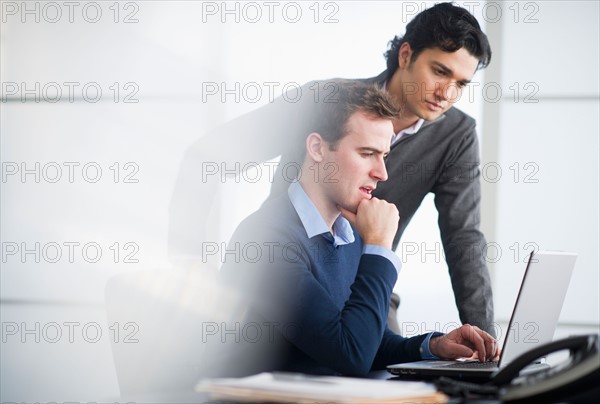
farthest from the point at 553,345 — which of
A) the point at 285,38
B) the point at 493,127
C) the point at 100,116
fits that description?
the point at 100,116

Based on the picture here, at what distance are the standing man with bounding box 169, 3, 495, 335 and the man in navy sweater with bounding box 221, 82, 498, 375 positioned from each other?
581 millimetres

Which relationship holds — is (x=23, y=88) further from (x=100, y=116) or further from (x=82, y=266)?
(x=82, y=266)

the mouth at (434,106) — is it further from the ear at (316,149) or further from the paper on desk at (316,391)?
the paper on desk at (316,391)

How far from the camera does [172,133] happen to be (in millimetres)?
3365

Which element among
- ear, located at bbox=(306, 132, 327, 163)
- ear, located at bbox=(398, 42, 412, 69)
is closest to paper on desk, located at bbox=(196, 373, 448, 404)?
ear, located at bbox=(306, 132, 327, 163)

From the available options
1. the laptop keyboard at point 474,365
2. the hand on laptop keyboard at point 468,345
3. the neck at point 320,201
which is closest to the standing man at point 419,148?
the neck at point 320,201

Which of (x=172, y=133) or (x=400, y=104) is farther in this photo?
(x=172, y=133)

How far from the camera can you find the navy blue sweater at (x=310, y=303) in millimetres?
1742

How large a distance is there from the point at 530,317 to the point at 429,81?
59.1 inches

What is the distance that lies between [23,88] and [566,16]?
2413mm

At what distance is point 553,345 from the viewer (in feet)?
3.35

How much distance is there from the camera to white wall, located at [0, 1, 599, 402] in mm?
3260

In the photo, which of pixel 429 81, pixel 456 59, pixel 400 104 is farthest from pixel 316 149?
pixel 456 59

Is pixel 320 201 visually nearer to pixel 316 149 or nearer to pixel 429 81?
pixel 316 149
